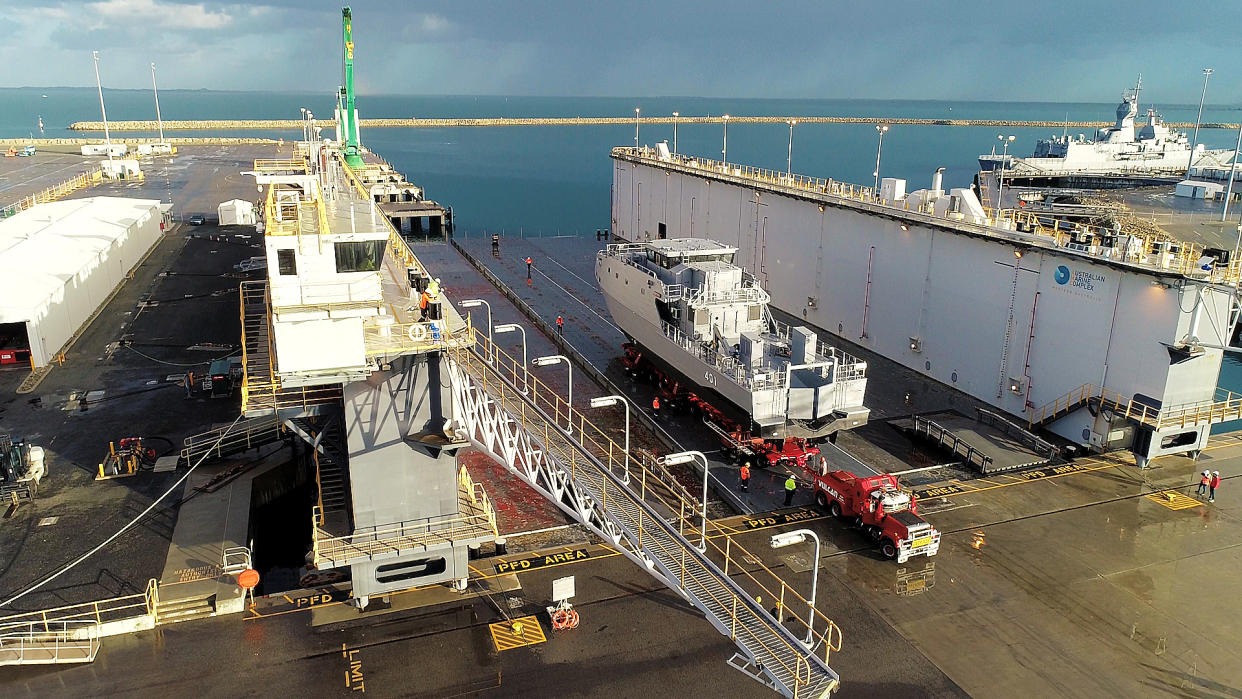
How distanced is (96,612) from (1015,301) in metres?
35.3

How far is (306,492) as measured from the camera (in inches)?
1176

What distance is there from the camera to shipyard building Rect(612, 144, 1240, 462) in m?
30.1

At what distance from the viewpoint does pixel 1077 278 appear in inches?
1292

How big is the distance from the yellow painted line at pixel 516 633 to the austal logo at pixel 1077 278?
2577 cm

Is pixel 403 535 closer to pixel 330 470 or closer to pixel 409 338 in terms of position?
pixel 330 470

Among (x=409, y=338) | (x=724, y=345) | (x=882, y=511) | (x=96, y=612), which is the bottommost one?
(x=96, y=612)

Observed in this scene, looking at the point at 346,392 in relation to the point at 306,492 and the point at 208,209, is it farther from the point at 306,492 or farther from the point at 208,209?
the point at 208,209

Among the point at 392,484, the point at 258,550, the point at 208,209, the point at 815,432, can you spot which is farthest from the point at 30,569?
the point at 208,209

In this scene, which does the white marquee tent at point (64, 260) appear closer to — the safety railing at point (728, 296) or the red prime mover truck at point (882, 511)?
the safety railing at point (728, 296)

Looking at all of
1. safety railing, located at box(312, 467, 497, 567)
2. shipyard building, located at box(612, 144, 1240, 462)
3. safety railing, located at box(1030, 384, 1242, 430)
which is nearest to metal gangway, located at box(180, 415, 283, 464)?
safety railing, located at box(312, 467, 497, 567)

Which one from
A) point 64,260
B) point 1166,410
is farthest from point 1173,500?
point 64,260

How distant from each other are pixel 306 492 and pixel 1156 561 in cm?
2839

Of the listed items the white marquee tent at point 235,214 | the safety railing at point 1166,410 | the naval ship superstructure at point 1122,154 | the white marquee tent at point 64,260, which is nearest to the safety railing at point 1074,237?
the safety railing at point 1166,410

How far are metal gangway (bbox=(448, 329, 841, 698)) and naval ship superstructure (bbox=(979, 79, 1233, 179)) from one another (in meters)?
90.7
